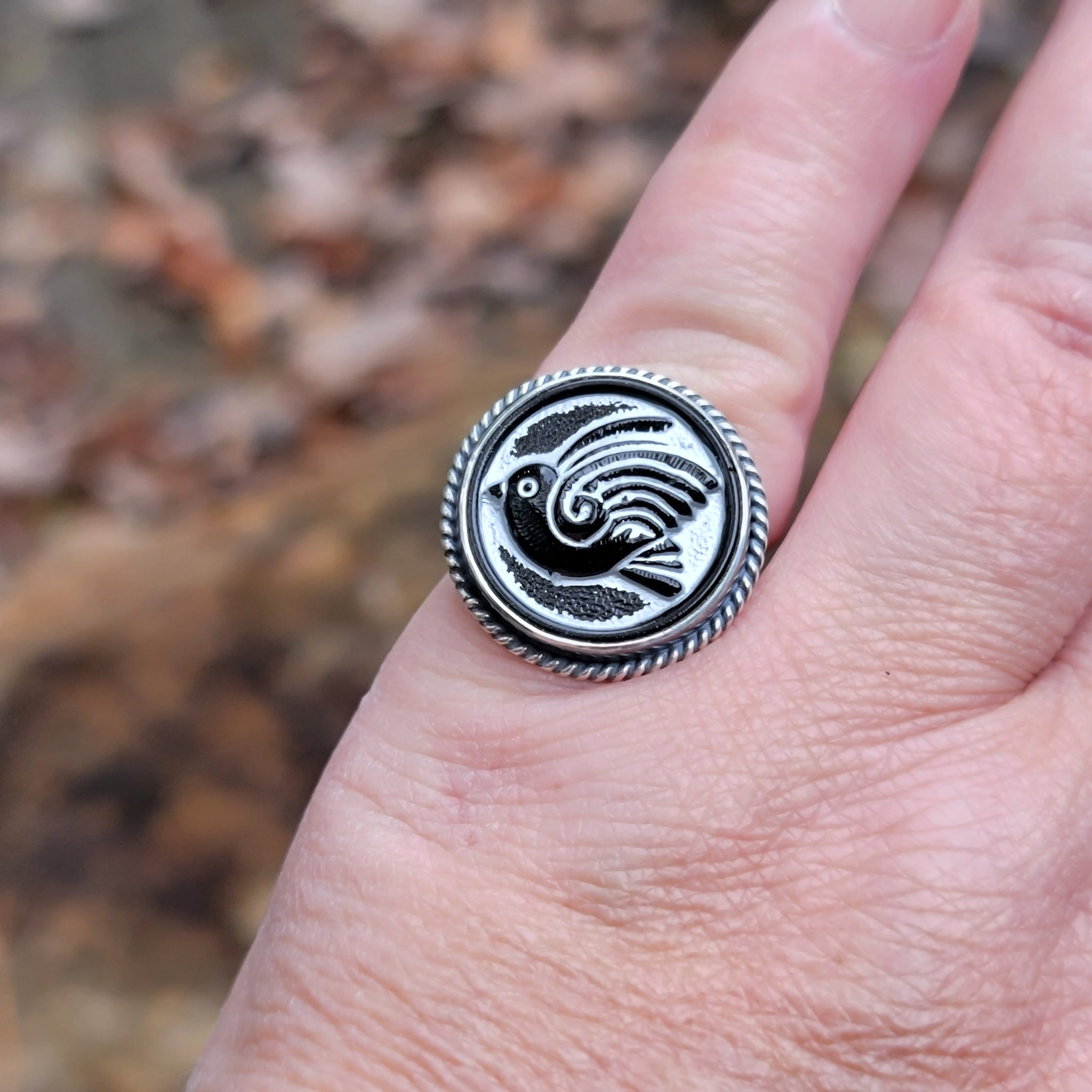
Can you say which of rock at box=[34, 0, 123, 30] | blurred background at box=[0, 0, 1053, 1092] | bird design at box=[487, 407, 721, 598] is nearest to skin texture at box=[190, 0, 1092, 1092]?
bird design at box=[487, 407, 721, 598]

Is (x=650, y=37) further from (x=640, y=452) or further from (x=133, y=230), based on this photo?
(x=640, y=452)

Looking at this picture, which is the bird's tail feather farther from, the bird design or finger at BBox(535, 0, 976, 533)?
finger at BBox(535, 0, 976, 533)

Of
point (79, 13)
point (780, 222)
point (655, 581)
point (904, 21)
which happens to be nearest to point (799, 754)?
point (655, 581)

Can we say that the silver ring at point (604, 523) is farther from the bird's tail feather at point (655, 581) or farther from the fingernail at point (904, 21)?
the fingernail at point (904, 21)

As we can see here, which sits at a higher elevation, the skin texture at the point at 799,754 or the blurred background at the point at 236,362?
the skin texture at the point at 799,754

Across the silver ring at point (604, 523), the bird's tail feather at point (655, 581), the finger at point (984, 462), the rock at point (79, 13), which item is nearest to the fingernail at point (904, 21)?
the finger at point (984, 462)

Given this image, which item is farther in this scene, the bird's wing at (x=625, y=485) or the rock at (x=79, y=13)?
the rock at (x=79, y=13)

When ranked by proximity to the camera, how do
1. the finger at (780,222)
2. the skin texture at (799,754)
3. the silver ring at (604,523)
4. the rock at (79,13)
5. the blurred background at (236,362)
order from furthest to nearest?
the rock at (79,13) → the blurred background at (236,362) → the finger at (780,222) → the silver ring at (604,523) → the skin texture at (799,754)
